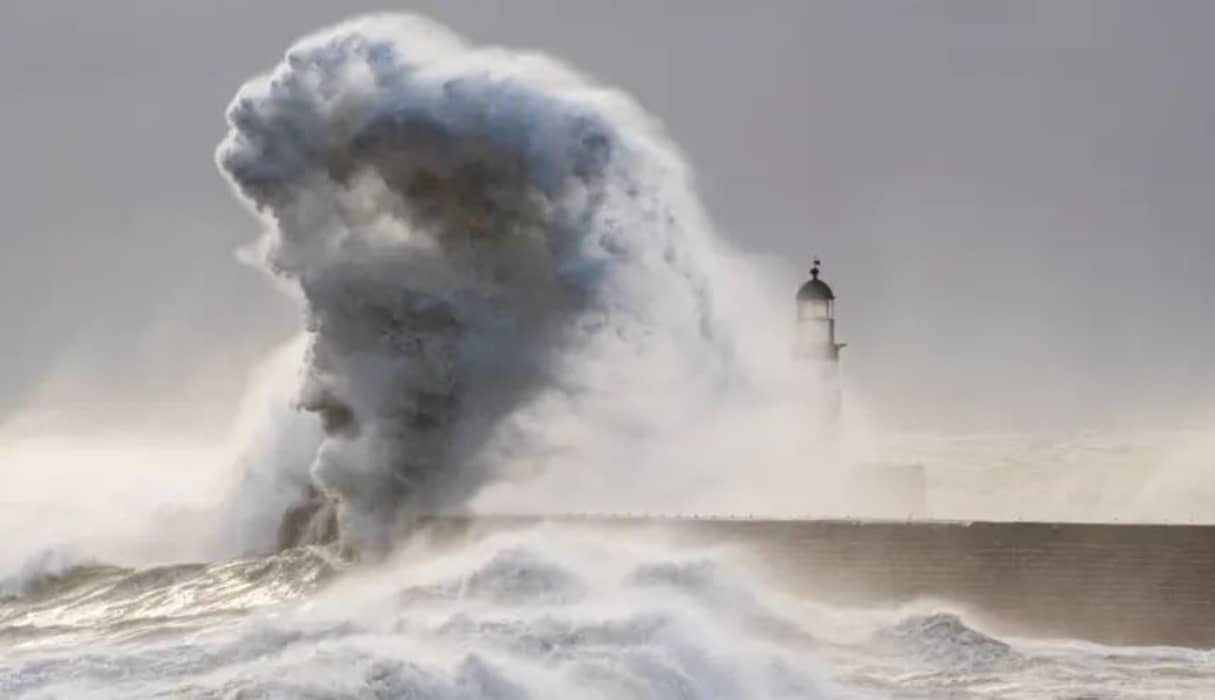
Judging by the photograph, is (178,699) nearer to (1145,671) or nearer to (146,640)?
(146,640)

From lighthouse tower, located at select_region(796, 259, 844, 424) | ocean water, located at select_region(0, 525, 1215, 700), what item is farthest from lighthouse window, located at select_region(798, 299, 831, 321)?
ocean water, located at select_region(0, 525, 1215, 700)

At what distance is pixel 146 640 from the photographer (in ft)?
51.3

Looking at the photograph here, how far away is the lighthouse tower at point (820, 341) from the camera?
24.6 m

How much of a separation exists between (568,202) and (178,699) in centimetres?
836

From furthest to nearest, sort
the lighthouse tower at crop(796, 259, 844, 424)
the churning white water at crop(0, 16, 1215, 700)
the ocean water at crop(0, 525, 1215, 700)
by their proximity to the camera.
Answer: the lighthouse tower at crop(796, 259, 844, 424) < the churning white water at crop(0, 16, 1215, 700) < the ocean water at crop(0, 525, 1215, 700)

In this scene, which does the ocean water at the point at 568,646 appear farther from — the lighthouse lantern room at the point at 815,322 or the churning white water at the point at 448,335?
the lighthouse lantern room at the point at 815,322

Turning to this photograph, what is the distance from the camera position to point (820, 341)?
24688mm

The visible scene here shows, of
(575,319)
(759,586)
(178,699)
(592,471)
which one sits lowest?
(178,699)

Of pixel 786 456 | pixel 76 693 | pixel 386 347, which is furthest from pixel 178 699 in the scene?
pixel 786 456

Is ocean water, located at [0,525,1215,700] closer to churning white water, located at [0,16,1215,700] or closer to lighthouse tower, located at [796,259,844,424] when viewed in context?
churning white water, located at [0,16,1215,700]

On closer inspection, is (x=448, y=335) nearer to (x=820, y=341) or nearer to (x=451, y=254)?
(x=451, y=254)

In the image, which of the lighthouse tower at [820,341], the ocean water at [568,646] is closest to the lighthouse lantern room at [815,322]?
the lighthouse tower at [820,341]

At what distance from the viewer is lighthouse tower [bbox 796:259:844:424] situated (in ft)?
80.8

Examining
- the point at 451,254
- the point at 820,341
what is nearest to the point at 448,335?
the point at 451,254
